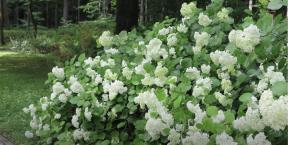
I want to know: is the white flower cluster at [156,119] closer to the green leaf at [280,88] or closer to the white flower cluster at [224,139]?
the white flower cluster at [224,139]

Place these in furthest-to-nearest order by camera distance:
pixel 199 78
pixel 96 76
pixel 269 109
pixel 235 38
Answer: pixel 96 76
pixel 199 78
pixel 235 38
pixel 269 109

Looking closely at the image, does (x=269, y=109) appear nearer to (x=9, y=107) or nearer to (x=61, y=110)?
(x=61, y=110)

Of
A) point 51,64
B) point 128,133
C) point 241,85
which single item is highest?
point 241,85

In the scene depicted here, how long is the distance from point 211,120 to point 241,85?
0.65m

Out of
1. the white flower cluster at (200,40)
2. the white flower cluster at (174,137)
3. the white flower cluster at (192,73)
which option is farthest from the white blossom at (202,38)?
the white flower cluster at (174,137)

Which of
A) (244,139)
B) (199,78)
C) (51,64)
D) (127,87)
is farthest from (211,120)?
(51,64)

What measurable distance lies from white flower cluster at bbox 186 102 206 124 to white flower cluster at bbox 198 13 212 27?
127 cm

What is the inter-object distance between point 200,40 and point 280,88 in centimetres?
166

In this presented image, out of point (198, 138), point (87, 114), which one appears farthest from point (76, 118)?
point (198, 138)

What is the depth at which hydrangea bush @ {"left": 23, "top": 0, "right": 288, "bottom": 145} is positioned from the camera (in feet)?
11.6

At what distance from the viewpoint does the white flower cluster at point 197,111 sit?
13.0 ft

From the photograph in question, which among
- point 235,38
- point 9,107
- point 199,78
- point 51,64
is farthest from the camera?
point 51,64

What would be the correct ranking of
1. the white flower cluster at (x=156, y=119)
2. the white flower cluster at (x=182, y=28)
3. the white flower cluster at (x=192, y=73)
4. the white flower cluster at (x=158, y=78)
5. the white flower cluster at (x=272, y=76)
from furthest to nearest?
the white flower cluster at (x=182, y=28)
the white flower cluster at (x=158, y=78)
the white flower cluster at (x=192, y=73)
the white flower cluster at (x=156, y=119)
the white flower cluster at (x=272, y=76)

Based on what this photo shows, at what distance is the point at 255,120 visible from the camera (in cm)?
333
